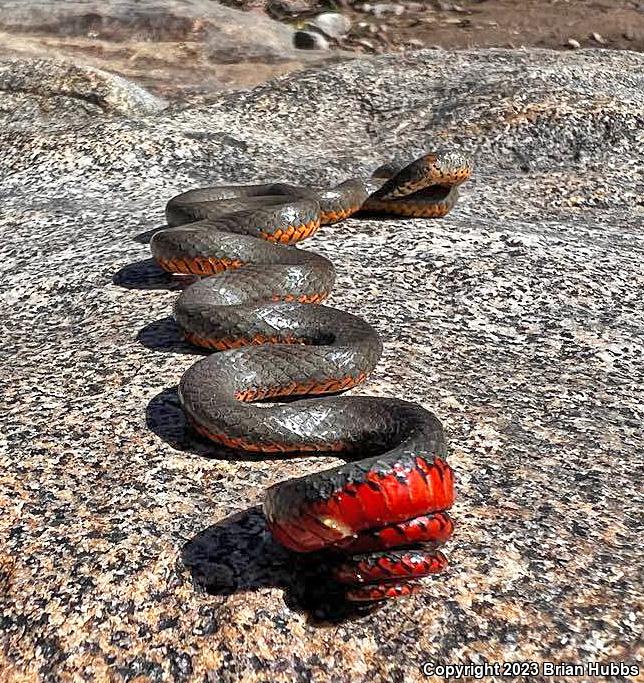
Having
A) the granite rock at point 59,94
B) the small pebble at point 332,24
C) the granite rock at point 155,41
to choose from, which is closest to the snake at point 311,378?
the granite rock at point 59,94

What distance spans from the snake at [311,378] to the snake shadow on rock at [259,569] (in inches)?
2.6

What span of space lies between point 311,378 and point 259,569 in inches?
51.9

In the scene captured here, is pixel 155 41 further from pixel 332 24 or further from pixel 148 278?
pixel 148 278

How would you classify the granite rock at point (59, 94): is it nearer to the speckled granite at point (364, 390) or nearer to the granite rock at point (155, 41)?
the speckled granite at point (364, 390)

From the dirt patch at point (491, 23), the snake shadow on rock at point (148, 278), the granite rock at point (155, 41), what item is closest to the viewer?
the snake shadow on rock at point (148, 278)

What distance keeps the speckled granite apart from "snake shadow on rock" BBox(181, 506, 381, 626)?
0.03 ft

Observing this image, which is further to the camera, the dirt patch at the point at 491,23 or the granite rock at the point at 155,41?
the dirt patch at the point at 491,23

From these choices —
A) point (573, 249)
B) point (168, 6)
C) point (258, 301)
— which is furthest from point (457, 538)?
point (168, 6)

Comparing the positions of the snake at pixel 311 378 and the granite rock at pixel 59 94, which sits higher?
the snake at pixel 311 378

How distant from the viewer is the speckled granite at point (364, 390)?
307 centimetres

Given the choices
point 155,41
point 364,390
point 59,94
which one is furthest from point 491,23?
point 364,390

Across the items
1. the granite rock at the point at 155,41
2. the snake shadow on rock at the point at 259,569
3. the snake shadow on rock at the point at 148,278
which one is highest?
the snake shadow on rock at the point at 259,569

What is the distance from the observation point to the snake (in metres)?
2.99

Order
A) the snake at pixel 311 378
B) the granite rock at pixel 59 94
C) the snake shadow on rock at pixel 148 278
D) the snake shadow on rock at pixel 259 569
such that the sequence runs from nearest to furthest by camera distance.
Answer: the snake at pixel 311 378
the snake shadow on rock at pixel 259 569
the snake shadow on rock at pixel 148 278
the granite rock at pixel 59 94
